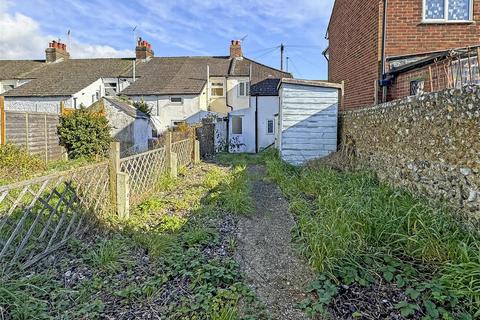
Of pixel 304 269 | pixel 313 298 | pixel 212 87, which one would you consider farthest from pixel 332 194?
pixel 212 87

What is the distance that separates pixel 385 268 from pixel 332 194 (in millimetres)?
2656

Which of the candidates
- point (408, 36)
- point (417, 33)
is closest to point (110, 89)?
point (408, 36)

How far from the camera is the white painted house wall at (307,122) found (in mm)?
11312

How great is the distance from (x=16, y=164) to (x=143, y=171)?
17.0 feet

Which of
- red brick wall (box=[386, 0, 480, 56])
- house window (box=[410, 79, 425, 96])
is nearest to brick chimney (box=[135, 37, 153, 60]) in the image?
red brick wall (box=[386, 0, 480, 56])

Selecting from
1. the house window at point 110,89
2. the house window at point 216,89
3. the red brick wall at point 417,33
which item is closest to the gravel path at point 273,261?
the red brick wall at point 417,33

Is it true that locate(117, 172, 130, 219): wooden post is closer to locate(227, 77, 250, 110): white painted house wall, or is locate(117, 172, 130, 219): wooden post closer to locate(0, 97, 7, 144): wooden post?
locate(0, 97, 7, 144): wooden post

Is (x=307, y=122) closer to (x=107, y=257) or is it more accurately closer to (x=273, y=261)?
(x=273, y=261)

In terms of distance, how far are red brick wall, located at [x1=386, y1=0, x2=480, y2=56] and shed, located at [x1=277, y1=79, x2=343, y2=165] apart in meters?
2.23

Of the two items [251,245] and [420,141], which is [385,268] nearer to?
[251,245]

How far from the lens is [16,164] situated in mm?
9859

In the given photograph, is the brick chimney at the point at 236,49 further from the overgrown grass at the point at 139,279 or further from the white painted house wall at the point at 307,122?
the overgrown grass at the point at 139,279

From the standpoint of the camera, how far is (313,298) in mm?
3256

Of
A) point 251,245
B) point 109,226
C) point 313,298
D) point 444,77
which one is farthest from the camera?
point 444,77
